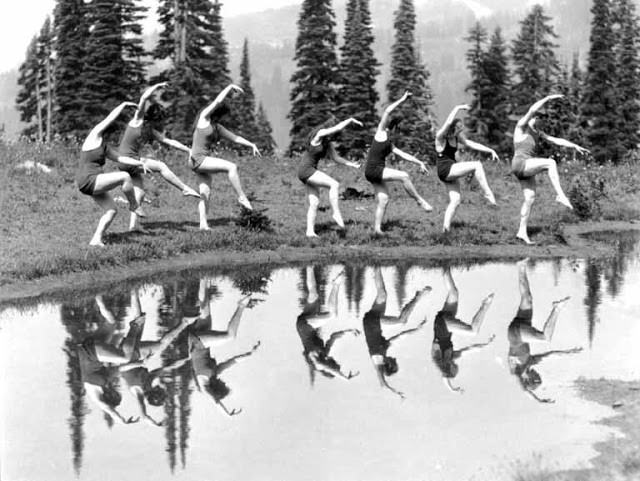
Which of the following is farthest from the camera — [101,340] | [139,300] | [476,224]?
[476,224]

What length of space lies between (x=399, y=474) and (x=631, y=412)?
2419mm

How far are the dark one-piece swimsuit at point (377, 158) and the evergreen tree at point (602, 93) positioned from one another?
58704 mm

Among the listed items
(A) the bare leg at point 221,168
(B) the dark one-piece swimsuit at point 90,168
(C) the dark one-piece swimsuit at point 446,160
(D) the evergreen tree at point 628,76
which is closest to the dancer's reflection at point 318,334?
(A) the bare leg at point 221,168

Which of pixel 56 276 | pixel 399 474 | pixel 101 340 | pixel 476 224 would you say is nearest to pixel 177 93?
pixel 476 224

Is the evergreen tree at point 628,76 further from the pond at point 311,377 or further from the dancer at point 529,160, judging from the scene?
the pond at point 311,377

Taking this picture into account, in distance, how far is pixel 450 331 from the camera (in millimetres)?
11445

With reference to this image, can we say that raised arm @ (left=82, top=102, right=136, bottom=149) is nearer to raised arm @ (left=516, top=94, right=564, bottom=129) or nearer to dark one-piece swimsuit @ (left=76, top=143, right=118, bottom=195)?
dark one-piece swimsuit @ (left=76, top=143, right=118, bottom=195)

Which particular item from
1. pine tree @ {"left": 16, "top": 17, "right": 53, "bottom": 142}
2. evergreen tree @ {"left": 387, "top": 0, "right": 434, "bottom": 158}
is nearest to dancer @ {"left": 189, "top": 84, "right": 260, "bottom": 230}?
evergreen tree @ {"left": 387, "top": 0, "right": 434, "bottom": 158}

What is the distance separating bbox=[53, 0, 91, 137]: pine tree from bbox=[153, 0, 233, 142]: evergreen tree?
8.34 m

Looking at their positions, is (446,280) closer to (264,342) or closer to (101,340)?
(264,342)

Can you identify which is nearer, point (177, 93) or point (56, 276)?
point (56, 276)

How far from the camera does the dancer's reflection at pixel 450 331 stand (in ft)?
32.0

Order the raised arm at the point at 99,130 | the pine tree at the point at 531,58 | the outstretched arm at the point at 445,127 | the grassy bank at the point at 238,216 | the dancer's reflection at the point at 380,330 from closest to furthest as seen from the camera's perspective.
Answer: the dancer's reflection at the point at 380,330
the raised arm at the point at 99,130
the grassy bank at the point at 238,216
the outstretched arm at the point at 445,127
the pine tree at the point at 531,58

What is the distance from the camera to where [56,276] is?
1421 cm
